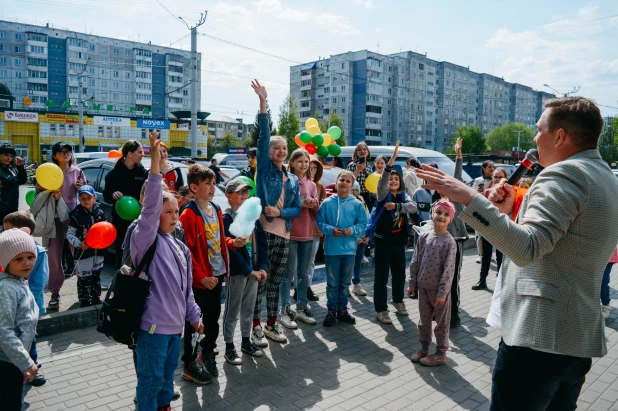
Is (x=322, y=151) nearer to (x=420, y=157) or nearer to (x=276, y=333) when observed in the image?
(x=276, y=333)

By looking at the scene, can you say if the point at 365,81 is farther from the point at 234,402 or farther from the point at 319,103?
the point at 234,402

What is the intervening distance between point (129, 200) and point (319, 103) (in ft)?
301

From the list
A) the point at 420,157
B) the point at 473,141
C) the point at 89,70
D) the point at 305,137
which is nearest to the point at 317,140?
the point at 305,137

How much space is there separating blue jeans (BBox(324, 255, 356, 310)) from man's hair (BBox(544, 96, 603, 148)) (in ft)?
13.2

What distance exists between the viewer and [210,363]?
4.40 m

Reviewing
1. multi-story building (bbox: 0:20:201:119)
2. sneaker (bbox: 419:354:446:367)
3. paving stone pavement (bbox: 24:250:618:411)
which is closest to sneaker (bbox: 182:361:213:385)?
paving stone pavement (bbox: 24:250:618:411)

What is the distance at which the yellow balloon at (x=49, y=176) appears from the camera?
5.71 metres

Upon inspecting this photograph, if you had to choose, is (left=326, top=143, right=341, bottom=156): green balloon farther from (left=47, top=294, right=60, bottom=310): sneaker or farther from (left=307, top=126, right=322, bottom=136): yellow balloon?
(left=47, top=294, right=60, bottom=310): sneaker

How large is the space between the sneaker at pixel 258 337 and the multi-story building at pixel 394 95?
78845 millimetres

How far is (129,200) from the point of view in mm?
5836

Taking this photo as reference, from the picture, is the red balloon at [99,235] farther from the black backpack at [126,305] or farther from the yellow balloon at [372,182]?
the yellow balloon at [372,182]

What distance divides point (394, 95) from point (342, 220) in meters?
90.5

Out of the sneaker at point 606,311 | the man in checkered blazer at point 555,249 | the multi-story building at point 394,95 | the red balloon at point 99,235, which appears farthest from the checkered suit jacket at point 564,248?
the multi-story building at point 394,95

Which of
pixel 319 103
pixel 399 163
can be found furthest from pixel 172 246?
pixel 319 103
